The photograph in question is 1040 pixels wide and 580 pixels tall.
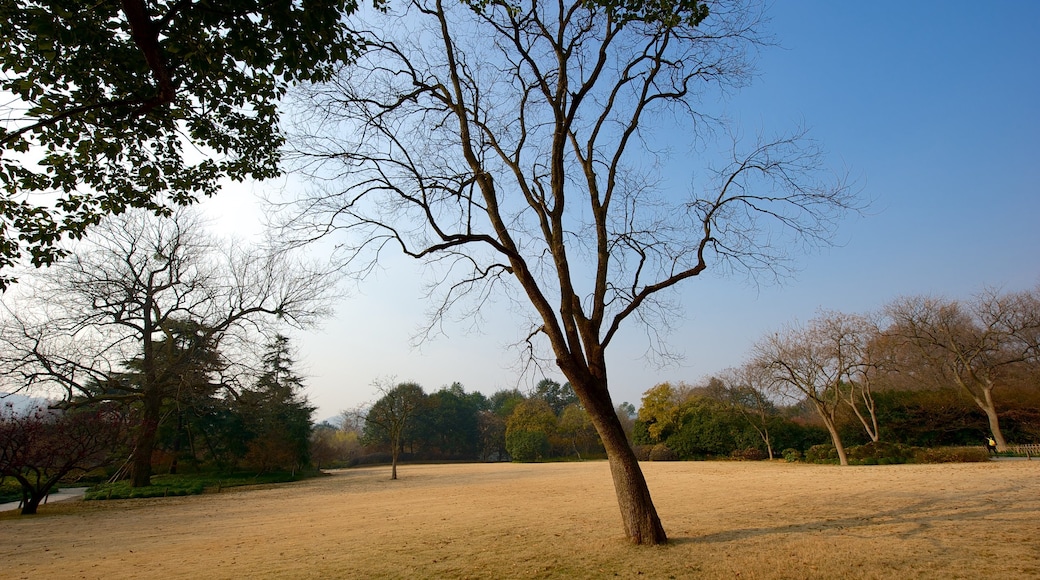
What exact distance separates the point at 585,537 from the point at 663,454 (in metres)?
28.1

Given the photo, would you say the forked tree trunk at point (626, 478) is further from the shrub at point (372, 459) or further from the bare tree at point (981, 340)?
the shrub at point (372, 459)

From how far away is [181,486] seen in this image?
63.1ft

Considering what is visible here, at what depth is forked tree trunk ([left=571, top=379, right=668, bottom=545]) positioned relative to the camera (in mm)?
6074

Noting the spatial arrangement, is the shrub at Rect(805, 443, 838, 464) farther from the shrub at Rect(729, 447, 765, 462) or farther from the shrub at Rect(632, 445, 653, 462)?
the shrub at Rect(632, 445, 653, 462)

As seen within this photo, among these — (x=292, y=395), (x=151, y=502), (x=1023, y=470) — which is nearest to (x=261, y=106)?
(x=151, y=502)

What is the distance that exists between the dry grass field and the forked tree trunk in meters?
0.25

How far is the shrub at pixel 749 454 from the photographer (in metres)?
27.6

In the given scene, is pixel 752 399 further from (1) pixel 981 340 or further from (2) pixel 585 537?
(2) pixel 585 537

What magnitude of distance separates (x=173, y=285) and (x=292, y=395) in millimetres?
11293

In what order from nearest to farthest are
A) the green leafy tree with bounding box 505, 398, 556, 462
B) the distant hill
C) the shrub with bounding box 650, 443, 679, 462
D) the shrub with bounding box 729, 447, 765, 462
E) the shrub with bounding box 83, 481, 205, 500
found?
the distant hill
the shrub with bounding box 83, 481, 205, 500
the shrub with bounding box 729, 447, 765, 462
the shrub with bounding box 650, 443, 679, 462
the green leafy tree with bounding box 505, 398, 556, 462

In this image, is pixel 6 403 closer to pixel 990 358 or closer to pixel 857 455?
pixel 857 455

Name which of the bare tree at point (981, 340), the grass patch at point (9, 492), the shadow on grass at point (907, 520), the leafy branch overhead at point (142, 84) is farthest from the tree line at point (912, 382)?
the grass patch at point (9, 492)

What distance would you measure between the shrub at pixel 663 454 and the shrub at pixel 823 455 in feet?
33.8

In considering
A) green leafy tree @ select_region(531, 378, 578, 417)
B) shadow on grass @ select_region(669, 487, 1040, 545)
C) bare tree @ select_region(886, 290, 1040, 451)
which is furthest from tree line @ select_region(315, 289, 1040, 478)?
green leafy tree @ select_region(531, 378, 578, 417)
